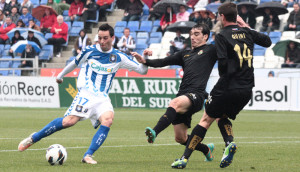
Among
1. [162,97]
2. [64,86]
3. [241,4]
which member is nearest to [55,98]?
[64,86]

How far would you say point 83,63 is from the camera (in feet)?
32.1

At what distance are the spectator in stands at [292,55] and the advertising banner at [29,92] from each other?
929 cm

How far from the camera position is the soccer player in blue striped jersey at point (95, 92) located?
9180 millimetres

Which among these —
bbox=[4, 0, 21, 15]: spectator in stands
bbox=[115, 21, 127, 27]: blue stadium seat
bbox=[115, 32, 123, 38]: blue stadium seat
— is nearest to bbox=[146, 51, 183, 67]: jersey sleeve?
bbox=[115, 32, 123, 38]: blue stadium seat

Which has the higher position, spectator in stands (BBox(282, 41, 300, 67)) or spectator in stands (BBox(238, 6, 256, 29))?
spectator in stands (BBox(238, 6, 256, 29))

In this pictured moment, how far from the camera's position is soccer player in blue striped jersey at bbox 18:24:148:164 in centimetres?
918

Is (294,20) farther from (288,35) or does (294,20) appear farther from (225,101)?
(225,101)

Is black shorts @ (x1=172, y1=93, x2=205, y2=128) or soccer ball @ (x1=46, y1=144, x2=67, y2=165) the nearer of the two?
soccer ball @ (x1=46, y1=144, x2=67, y2=165)

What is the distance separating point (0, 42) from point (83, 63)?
23980 mm

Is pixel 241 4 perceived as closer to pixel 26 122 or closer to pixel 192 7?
pixel 192 7

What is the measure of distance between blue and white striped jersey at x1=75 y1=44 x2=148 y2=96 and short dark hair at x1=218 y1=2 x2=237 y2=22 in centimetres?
177

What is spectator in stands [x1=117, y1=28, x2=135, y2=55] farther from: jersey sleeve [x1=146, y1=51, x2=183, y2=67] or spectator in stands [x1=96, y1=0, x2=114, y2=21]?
jersey sleeve [x1=146, y1=51, x2=183, y2=67]

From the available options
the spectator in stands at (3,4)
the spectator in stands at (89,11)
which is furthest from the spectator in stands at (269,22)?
the spectator in stands at (3,4)

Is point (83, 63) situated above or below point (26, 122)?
above
